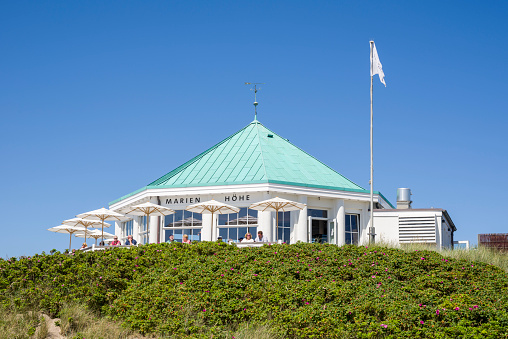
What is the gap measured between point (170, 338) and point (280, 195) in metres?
14.8

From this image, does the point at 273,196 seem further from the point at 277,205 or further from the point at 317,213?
the point at 277,205

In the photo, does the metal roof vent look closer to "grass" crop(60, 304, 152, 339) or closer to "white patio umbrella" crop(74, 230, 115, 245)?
"white patio umbrella" crop(74, 230, 115, 245)

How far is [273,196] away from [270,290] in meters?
13.2

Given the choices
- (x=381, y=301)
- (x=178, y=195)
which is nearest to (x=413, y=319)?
(x=381, y=301)

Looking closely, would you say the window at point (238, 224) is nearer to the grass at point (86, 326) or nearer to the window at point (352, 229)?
the window at point (352, 229)

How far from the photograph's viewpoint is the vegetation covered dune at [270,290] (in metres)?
11.4

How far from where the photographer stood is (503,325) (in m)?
10.8

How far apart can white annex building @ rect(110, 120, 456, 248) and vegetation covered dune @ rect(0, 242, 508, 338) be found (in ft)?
30.9

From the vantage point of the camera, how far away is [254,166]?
2741 cm

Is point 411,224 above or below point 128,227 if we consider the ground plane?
below

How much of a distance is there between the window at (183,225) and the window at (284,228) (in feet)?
11.7

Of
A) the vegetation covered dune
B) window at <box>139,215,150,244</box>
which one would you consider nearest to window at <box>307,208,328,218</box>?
window at <box>139,215,150,244</box>

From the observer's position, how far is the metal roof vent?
28.9 m

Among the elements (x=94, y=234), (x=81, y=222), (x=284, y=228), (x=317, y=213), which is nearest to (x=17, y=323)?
(x=284, y=228)
